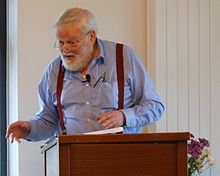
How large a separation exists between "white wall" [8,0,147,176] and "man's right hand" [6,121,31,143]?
698mm

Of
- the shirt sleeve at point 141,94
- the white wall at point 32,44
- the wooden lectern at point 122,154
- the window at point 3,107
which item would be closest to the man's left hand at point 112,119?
the shirt sleeve at point 141,94

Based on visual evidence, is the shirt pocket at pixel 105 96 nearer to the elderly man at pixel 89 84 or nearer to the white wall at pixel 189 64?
the elderly man at pixel 89 84

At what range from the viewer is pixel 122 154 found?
3.88 ft

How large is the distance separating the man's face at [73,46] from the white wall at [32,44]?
2.32 ft

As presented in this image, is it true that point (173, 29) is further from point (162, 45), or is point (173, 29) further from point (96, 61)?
point (96, 61)

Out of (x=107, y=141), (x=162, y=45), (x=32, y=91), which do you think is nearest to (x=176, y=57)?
(x=162, y=45)

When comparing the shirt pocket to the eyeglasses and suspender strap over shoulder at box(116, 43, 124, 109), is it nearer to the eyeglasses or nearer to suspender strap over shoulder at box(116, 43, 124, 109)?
suspender strap over shoulder at box(116, 43, 124, 109)

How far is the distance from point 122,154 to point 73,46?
78 centimetres

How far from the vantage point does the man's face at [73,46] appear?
184cm

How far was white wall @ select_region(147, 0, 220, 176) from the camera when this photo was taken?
2691mm

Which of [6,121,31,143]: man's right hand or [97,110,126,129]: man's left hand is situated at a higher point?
[97,110,126,129]: man's left hand

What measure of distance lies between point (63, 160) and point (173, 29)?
1698 millimetres

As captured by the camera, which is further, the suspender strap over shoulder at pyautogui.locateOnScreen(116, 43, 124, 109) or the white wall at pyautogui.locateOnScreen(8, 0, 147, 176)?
the white wall at pyautogui.locateOnScreen(8, 0, 147, 176)

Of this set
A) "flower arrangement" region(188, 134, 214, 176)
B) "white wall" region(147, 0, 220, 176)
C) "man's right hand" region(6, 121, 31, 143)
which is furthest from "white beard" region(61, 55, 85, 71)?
"white wall" region(147, 0, 220, 176)
